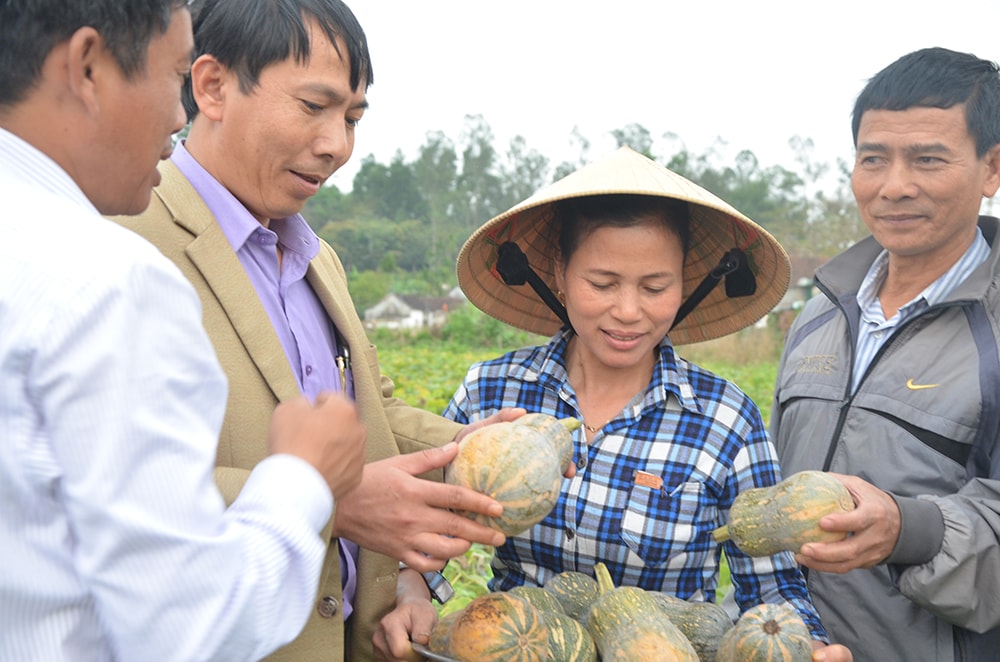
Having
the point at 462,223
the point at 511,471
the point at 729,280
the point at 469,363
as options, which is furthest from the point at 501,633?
the point at 462,223

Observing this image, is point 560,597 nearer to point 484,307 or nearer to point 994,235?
point 484,307

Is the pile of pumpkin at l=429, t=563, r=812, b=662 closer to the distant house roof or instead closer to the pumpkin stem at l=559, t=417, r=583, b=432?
the pumpkin stem at l=559, t=417, r=583, b=432

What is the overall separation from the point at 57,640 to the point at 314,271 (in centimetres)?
151

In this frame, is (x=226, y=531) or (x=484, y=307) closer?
(x=226, y=531)

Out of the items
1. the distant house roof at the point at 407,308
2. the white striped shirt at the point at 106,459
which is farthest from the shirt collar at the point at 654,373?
the distant house roof at the point at 407,308

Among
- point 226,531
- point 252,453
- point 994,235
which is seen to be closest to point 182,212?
A: point 252,453

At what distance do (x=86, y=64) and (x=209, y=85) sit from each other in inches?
40.5

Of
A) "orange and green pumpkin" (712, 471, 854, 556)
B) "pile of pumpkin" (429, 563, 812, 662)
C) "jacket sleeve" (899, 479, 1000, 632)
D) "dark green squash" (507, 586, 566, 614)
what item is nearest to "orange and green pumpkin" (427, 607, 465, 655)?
"pile of pumpkin" (429, 563, 812, 662)

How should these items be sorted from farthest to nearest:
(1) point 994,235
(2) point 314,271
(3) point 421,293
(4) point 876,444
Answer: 1. (3) point 421,293
2. (1) point 994,235
3. (4) point 876,444
4. (2) point 314,271

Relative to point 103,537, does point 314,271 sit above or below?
above

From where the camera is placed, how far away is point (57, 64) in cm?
147

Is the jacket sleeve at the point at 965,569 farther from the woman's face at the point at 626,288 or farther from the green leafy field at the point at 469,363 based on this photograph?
the green leafy field at the point at 469,363

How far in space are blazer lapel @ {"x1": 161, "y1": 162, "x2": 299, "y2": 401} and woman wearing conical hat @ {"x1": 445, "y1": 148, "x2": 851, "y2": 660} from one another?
919 mm

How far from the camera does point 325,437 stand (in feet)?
5.45
